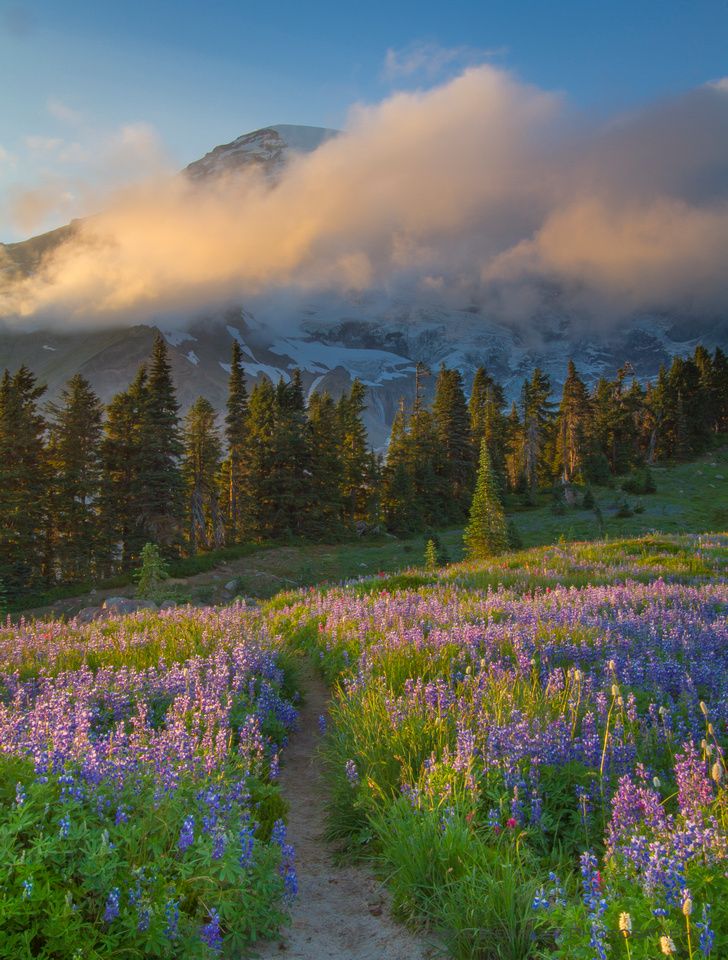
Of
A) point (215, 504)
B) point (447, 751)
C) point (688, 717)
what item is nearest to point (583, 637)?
point (688, 717)

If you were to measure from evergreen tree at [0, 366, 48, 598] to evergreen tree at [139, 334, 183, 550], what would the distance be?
20.0ft

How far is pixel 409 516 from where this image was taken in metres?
55.9

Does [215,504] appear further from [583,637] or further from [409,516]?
[583,637]

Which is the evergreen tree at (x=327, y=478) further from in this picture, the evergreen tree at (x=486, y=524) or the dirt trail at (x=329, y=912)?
the dirt trail at (x=329, y=912)

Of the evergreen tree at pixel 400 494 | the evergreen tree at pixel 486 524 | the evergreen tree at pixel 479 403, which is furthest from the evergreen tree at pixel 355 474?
the evergreen tree at pixel 486 524

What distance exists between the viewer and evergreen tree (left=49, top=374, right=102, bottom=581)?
37.7 meters

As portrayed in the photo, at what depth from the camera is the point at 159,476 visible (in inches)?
1485

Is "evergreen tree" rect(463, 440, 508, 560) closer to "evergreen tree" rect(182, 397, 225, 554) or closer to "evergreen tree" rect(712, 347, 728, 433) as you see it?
"evergreen tree" rect(182, 397, 225, 554)

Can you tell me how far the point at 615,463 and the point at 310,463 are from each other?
44986mm

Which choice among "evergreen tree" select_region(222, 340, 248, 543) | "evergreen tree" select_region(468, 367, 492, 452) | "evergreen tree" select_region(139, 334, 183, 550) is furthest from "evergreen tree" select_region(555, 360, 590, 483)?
"evergreen tree" select_region(139, 334, 183, 550)

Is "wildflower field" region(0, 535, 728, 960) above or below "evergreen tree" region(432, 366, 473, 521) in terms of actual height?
below

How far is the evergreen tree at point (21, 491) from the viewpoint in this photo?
31.8 metres

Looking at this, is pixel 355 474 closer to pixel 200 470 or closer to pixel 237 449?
pixel 237 449

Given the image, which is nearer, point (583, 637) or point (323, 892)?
point (323, 892)
